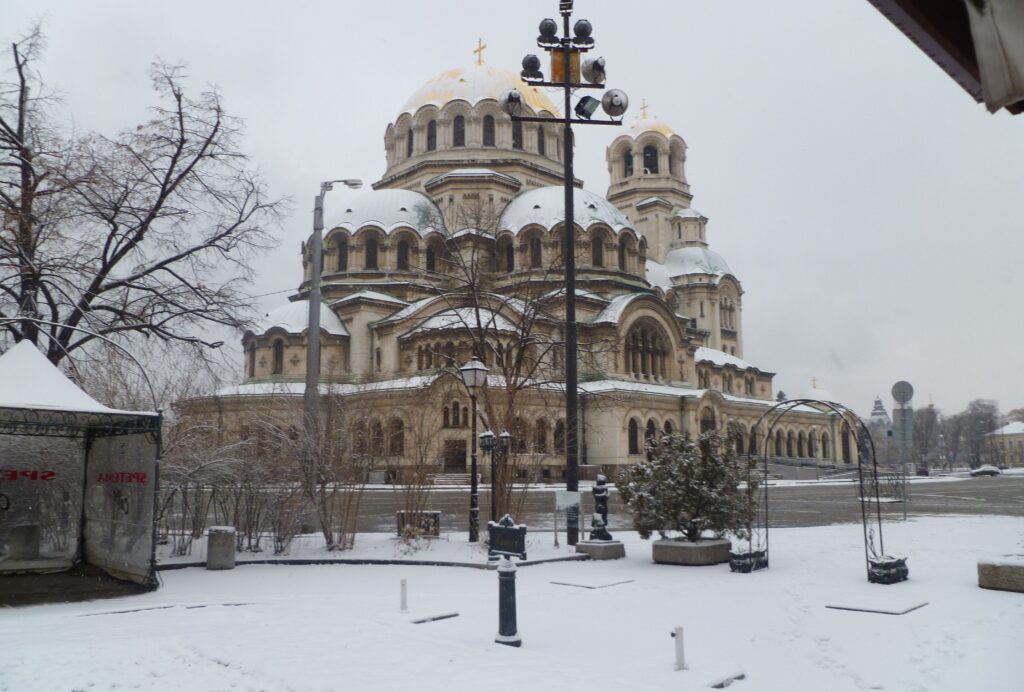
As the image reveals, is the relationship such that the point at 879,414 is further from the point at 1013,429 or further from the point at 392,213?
the point at 392,213

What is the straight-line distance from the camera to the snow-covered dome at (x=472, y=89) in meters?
60.2

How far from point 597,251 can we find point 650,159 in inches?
813

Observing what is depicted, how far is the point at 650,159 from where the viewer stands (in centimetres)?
7175

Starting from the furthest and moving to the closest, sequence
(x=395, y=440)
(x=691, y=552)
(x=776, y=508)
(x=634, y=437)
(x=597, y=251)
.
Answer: (x=597, y=251), (x=634, y=437), (x=395, y=440), (x=776, y=508), (x=691, y=552)

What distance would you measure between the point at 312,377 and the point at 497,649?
432 inches

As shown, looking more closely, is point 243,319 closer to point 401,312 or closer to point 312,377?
point 312,377

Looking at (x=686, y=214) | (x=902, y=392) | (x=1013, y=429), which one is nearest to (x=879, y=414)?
(x=1013, y=429)

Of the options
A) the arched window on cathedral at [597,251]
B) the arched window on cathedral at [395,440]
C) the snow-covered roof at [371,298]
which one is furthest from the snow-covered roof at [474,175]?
the arched window on cathedral at [395,440]

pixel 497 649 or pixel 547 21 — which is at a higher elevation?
pixel 547 21

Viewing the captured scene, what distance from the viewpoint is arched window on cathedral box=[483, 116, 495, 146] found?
5938 cm

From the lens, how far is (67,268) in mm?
14633

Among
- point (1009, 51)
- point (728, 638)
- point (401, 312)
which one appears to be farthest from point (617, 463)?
point (1009, 51)

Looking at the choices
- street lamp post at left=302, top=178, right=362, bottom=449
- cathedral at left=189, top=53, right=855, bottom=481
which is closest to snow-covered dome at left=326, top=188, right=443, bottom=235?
cathedral at left=189, top=53, right=855, bottom=481

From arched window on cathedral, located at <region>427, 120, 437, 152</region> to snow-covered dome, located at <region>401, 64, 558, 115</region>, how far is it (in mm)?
1431
